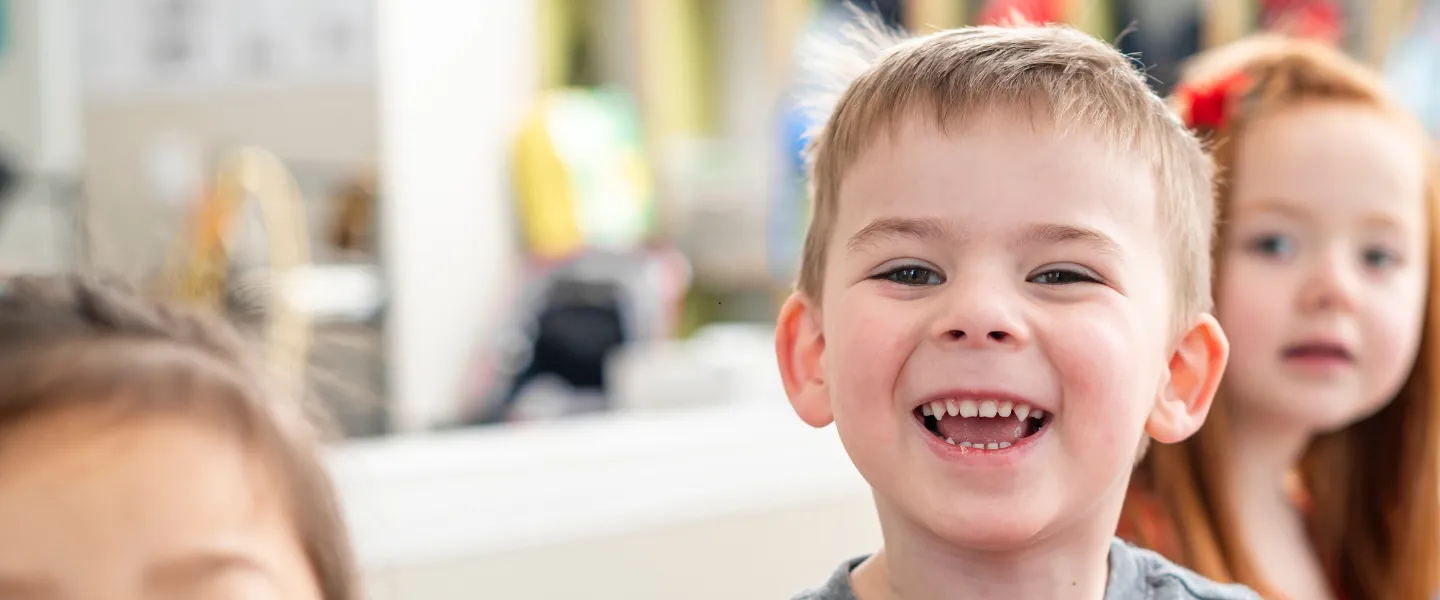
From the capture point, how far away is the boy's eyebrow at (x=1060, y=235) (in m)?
0.48

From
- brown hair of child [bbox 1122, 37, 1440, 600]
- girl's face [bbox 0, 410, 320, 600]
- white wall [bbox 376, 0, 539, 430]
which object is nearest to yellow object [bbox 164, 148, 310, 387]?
girl's face [bbox 0, 410, 320, 600]

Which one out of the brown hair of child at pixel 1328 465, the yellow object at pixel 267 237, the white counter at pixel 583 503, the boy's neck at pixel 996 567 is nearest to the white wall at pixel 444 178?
the yellow object at pixel 267 237

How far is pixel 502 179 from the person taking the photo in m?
3.38

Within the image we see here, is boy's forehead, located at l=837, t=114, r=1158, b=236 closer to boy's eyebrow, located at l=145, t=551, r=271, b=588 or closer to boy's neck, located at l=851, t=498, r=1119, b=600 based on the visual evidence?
boy's neck, located at l=851, t=498, r=1119, b=600

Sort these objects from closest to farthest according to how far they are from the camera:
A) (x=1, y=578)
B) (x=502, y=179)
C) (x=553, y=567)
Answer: (x=1, y=578) → (x=553, y=567) → (x=502, y=179)

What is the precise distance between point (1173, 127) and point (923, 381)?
0.16m

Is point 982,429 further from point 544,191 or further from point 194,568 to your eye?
point 544,191

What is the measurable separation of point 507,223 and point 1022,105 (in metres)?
2.99

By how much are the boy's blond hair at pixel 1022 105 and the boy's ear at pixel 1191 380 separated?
0.04ft

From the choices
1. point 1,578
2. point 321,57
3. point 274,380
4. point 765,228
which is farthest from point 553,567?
point 765,228

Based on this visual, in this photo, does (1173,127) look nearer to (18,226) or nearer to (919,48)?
(919,48)

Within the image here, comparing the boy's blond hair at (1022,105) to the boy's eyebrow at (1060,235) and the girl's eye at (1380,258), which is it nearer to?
the boy's eyebrow at (1060,235)

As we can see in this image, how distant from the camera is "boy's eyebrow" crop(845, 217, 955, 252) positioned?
1.59 feet

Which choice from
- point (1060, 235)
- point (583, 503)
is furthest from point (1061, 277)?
point (583, 503)
